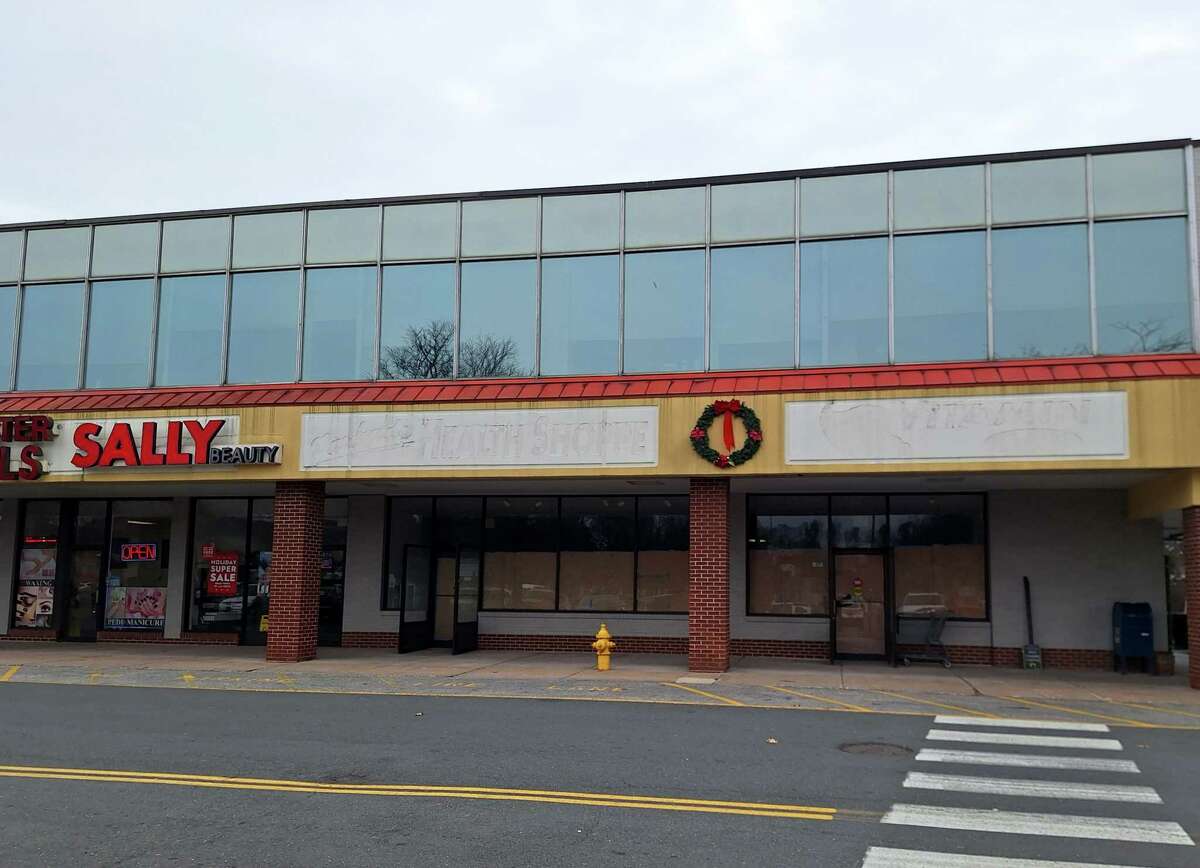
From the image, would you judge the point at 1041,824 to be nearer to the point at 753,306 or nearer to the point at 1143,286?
the point at 753,306

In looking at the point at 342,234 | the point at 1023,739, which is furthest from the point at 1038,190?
the point at 342,234

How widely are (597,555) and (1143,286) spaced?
1116 cm

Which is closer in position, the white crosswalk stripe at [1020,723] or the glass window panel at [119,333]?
the white crosswalk stripe at [1020,723]

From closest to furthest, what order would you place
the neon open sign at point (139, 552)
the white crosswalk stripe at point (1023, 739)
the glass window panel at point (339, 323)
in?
the white crosswalk stripe at point (1023, 739), the glass window panel at point (339, 323), the neon open sign at point (139, 552)

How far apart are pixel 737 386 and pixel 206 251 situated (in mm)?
11981

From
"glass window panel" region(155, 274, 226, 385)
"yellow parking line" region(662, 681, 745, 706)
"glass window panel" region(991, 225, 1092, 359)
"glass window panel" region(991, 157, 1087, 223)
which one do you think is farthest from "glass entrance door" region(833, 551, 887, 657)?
"glass window panel" region(155, 274, 226, 385)

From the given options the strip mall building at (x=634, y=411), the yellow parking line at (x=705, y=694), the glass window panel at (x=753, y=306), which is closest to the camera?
the yellow parking line at (x=705, y=694)

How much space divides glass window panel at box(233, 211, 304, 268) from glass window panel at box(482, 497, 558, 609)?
6.70 m

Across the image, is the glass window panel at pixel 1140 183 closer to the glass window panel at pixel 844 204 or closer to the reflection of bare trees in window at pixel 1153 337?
the reflection of bare trees in window at pixel 1153 337

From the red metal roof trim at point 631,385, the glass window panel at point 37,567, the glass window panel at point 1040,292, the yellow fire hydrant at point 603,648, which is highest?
the glass window panel at point 1040,292

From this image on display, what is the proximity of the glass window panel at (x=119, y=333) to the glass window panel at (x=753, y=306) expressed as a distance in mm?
12014

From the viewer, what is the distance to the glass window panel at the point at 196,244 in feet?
72.7

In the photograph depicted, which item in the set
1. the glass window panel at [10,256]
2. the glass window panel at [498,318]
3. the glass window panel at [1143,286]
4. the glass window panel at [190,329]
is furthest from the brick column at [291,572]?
the glass window panel at [1143,286]

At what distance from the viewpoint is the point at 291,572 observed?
18938 millimetres
